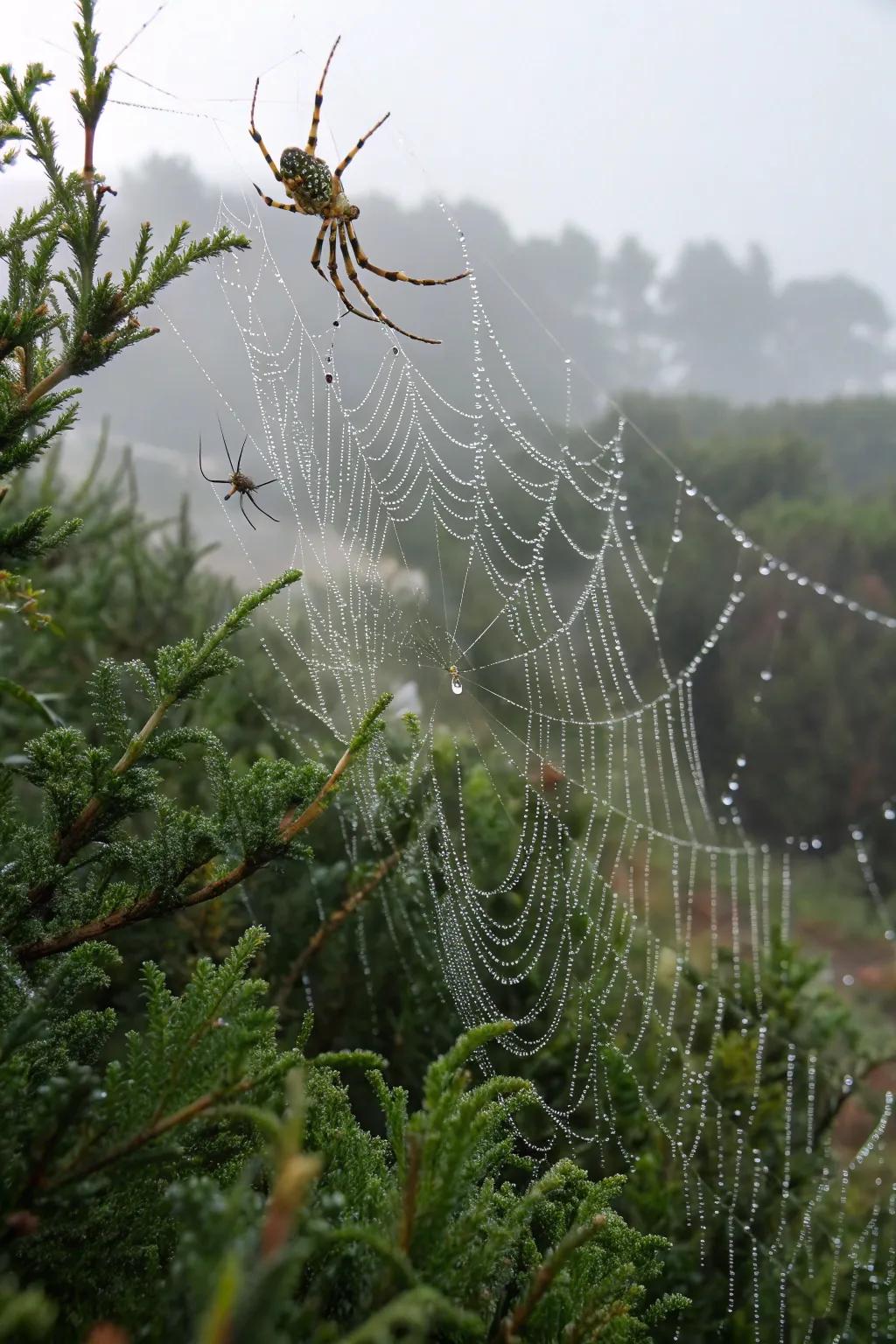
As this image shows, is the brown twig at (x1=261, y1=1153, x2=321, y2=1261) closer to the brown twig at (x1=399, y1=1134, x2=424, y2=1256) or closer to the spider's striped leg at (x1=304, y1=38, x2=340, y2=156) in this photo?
the brown twig at (x1=399, y1=1134, x2=424, y2=1256)

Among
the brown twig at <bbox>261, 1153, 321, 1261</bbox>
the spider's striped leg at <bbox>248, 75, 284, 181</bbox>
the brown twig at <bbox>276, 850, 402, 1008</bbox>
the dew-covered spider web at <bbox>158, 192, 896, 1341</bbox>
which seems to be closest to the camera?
the brown twig at <bbox>261, 1153, 321, 1261</bbox>

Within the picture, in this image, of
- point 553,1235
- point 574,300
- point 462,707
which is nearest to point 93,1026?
point 553,1235

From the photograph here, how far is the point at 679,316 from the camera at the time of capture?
31.5 meters

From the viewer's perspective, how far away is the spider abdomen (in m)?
1.88

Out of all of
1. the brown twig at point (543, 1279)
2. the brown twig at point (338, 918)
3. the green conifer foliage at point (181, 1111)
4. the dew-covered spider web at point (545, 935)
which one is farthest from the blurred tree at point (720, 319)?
the brown twig at point (543, 1279)

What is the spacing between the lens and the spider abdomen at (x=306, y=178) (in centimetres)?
188

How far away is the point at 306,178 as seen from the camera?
74.9 inches

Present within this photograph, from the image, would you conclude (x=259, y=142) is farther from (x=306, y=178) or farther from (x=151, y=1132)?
(x=151, y=1132)

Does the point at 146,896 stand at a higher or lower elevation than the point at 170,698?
lower

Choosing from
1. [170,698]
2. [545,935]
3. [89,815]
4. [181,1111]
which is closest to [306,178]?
[170,698]

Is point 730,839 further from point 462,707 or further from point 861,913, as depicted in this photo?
point 462,707

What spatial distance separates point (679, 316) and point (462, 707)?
1198 inches

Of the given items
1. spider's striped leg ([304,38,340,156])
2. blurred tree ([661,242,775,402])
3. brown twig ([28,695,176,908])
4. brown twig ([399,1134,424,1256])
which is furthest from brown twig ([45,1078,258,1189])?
blurred tree ([661,242,775,402])

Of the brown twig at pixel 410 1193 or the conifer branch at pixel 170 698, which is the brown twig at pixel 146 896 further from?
the brown twig at pixel 410 1193
